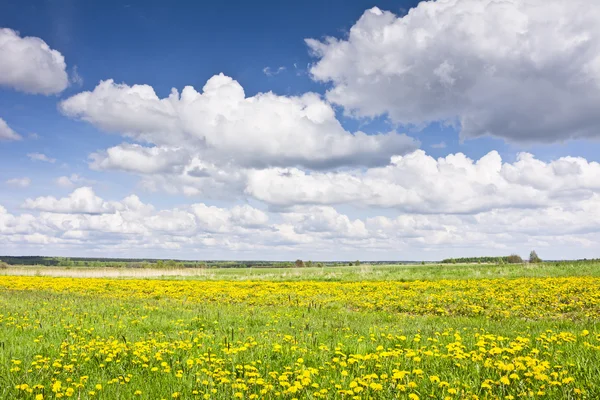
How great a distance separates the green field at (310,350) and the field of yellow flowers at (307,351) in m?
0.04

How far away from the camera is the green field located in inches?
239

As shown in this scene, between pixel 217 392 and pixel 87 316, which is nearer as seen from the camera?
pixel 217 392

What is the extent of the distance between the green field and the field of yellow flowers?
38 millimetres

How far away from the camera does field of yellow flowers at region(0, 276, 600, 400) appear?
6.04 meters

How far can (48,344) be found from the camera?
31.2 ft

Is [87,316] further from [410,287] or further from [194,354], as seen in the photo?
[410,287]

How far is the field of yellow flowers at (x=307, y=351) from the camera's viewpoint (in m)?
6.04

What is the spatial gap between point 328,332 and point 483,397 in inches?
233

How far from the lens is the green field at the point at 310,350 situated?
19.9 feet

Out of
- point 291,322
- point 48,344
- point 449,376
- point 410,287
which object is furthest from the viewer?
point 410,287

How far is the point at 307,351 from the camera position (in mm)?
8641

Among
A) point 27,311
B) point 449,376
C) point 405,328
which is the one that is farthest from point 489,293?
point 27,311

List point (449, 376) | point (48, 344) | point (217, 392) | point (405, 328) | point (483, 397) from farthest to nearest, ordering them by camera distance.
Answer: point (405, 328) < point (48, 344) < point (449, 376) < point (217, 392) < point (483, 397)

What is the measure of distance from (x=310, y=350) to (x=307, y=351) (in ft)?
0.36
